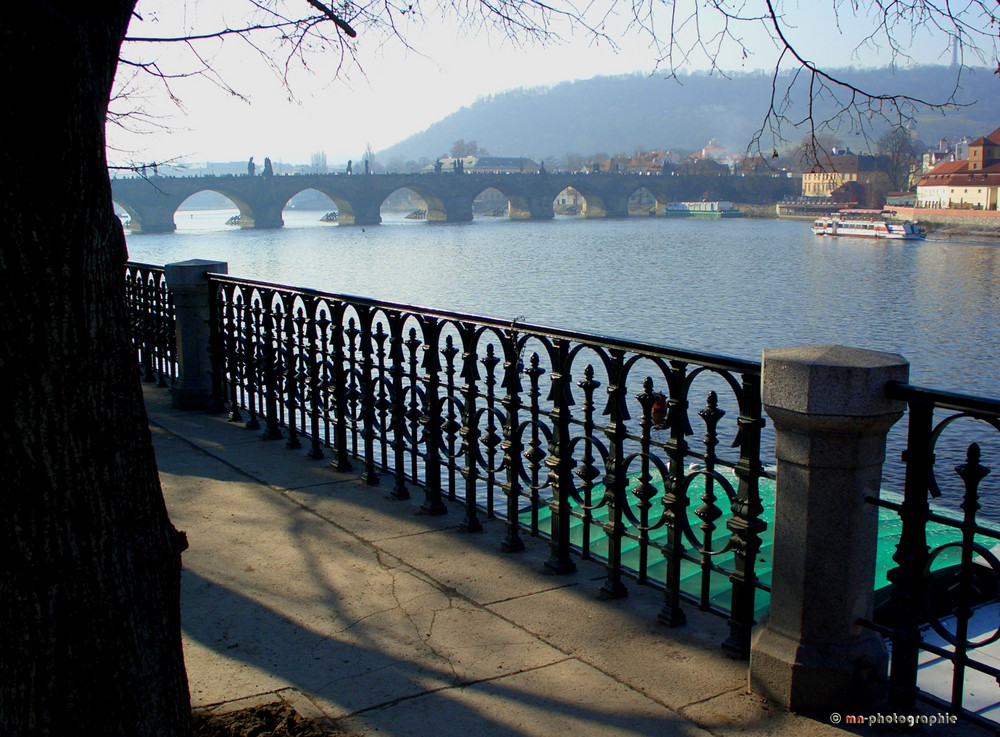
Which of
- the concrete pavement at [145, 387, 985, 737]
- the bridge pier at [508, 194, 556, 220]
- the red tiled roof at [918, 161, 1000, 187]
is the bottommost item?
the concrete pavement at [145, 387, 985, 737]

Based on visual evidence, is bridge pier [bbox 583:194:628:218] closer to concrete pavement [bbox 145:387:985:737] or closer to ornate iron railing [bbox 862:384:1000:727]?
concrete pavement [bbox 145:387:985:737]

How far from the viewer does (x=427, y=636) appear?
3523 millimetres

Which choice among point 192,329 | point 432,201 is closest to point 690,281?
point 192,329

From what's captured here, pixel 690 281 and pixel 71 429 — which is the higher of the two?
pixel 71 429

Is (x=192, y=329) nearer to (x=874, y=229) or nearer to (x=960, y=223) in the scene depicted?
(x=874, y=229)

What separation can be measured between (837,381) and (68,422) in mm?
2045

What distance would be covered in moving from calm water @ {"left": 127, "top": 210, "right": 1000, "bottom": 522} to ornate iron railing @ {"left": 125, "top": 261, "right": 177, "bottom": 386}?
22.4ft

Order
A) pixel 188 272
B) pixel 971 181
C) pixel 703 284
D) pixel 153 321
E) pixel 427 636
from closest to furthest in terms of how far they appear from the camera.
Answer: pixel 427 636 < pixel 188 272 < pixel 153 321 < pixel 703 284 < pixel 971 181

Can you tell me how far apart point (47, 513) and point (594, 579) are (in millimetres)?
2636

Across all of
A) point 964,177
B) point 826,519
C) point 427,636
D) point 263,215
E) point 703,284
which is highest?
point 964,177

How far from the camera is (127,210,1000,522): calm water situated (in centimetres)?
2939

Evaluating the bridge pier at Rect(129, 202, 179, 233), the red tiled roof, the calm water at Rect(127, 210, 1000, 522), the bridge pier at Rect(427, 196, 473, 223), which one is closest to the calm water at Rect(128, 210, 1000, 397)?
the calm water at Rect(127, 210, 1000, 522)

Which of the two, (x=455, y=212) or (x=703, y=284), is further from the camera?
(x=455, y=212)

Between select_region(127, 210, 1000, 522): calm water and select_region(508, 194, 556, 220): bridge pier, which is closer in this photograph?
select_region(127, 210, 1000, 522): calm water
